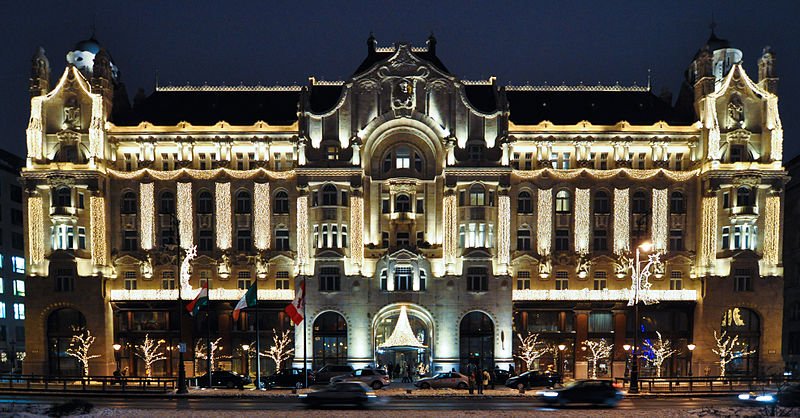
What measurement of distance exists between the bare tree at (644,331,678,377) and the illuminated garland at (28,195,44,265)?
59.4m

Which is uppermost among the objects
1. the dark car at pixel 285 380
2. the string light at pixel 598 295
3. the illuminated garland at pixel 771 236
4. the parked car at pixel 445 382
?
the illuminated garland at pixel 771 236

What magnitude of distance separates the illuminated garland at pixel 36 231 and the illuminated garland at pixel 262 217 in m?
20.6

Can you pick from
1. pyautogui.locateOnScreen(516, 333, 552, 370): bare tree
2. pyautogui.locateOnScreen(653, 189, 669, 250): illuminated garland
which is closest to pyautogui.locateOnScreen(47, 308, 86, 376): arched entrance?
pyautogui.locateOnScreen(516, 333, 552, 370): bare tree

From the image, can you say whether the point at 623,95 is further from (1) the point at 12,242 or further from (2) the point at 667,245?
(1) the point at 12,242

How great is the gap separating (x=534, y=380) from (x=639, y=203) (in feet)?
82.6

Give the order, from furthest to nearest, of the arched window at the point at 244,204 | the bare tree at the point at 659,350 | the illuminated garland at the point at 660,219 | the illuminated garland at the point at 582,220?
1. the arched window at the point at 244,204
2. the illuminated garland at the point at 582,220
3. the illuminated garland at the point at 660,219
4. the bare tree at the point at 659,350

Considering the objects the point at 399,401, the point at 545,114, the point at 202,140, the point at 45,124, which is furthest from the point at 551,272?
the point at 45,124

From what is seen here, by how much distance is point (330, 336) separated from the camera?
68500 millimetres

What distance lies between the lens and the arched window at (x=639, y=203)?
70.7m

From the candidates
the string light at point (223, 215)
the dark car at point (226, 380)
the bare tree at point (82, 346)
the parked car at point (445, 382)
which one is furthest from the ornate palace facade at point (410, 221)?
the parked car at point (445, 382)

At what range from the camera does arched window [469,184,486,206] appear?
6894 centimetres

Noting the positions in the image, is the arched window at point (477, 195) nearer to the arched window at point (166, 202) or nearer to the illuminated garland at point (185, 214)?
the illuminated garland at point (185, 214)

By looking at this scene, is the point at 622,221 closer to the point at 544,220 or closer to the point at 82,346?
the point at 544,220

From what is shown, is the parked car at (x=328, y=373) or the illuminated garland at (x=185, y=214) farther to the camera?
the illuminated garland at (x=185, y=214)
